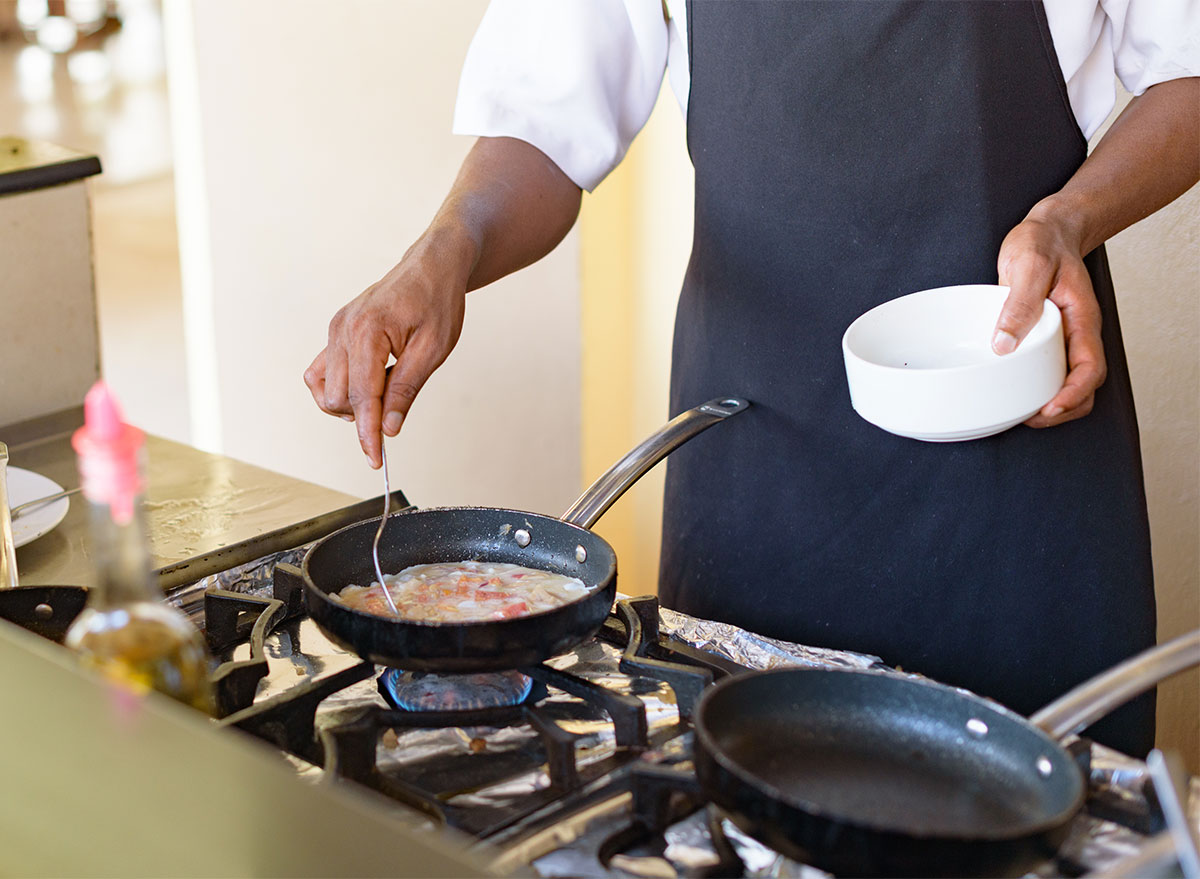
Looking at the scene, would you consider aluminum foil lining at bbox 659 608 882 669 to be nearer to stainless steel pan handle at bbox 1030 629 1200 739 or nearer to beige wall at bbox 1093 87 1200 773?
stainless steel pan handle at bbox 1030 629 1200 739

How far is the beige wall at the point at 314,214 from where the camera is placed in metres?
2.49

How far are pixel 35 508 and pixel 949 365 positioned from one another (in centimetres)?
94

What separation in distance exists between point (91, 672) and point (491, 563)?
482 mm

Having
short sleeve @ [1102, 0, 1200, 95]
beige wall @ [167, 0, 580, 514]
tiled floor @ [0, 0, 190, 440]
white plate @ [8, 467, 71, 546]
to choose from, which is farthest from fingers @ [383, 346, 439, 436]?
tiled floor @ [0, 0, 190, 440]

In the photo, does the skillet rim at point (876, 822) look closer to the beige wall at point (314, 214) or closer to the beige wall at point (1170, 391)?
the beige wall at point (1170, 391)

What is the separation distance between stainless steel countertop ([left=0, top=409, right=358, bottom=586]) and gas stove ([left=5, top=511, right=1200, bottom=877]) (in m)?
0.27

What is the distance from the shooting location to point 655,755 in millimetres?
830

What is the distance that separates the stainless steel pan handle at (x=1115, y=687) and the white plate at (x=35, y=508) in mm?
964

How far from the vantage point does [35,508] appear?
131cm

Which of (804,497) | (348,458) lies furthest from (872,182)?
(348,458)

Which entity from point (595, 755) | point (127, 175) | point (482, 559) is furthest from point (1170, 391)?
point (127, 175)

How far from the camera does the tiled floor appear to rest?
15.7 ft

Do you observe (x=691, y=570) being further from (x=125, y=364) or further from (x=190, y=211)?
(x=125, y=364)

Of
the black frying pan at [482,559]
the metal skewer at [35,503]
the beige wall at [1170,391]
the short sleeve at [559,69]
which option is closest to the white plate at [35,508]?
the metal skewer at [35,503]
